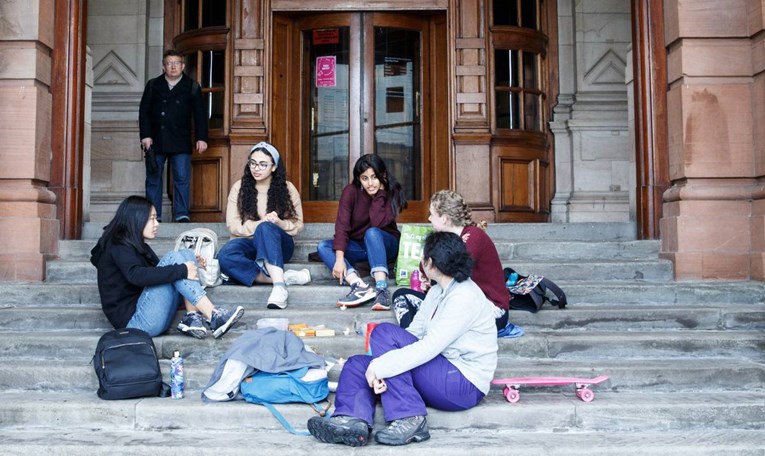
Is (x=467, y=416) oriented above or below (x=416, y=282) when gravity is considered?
below

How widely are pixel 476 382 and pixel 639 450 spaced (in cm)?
88

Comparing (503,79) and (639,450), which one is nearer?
(639,450)

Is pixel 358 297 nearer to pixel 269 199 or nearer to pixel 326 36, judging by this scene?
pixel 269 199

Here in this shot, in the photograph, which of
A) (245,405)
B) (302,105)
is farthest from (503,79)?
(245,405)

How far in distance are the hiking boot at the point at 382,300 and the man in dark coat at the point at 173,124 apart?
332cm

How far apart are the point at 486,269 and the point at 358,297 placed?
1.09 m

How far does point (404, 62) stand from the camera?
368 inches

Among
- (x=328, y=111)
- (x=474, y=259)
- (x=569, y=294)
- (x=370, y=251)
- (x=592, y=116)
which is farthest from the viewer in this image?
(x=592, y=116)

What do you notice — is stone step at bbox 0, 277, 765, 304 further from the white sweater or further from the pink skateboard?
the white sweater

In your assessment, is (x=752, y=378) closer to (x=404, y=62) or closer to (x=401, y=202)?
(x=401, y=202)

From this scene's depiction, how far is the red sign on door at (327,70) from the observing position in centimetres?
927

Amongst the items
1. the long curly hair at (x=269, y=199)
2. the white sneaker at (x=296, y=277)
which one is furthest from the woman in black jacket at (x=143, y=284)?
the long curly hair at (x=269, y=199)

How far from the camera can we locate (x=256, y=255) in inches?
237

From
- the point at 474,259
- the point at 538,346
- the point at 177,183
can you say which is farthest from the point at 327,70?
the point at 538,346
